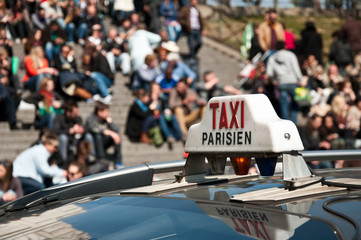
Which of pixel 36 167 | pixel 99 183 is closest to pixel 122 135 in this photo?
pixel 36 167

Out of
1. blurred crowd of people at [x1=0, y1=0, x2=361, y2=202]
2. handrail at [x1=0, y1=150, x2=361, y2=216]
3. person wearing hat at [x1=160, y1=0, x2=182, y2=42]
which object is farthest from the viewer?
person wearing hat at [x1=160, y1=0, x2=182, y2=42]

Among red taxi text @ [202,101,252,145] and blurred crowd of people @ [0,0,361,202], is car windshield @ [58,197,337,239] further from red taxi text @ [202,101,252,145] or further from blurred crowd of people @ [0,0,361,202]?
blurred crowd of people @ [0,0,361,202]

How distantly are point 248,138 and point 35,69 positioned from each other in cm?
1071

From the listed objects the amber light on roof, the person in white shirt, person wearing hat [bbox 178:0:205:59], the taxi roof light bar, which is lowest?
the person in white shirt

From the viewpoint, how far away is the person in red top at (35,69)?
12.3 meters

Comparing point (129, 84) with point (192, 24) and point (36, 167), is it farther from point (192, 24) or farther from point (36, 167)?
point (36, 167)

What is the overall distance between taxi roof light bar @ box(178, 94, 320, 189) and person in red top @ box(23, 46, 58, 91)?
10243 mm

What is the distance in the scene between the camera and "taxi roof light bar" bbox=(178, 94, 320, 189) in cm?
206

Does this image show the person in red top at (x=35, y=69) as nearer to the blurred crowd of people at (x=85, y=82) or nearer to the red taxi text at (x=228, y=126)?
the blurred crowd of people at (x=85, y=82)

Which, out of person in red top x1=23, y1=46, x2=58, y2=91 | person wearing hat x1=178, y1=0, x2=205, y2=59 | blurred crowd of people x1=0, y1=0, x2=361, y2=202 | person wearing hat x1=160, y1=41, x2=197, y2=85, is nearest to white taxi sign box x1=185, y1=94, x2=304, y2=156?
blurred crowd of people x1=0, y1=0, x2=361, y2=202

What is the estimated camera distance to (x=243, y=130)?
215 centimetres

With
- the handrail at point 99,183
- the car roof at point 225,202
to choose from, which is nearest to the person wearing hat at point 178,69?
the handrail at point 99,183

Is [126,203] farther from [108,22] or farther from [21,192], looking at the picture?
[108,22]

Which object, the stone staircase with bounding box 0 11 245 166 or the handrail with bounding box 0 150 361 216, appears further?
the stone staircase with bounding box 0 11 245 166
